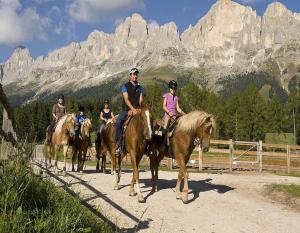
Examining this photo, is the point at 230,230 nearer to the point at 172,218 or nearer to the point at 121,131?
the point at 172,218

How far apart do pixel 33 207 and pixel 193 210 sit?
526cm

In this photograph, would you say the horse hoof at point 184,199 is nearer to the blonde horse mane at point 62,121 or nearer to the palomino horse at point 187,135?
the palomino horse at point 187,135

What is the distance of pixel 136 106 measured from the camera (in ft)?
39.7

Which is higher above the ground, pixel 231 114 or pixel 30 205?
pixel 231 114

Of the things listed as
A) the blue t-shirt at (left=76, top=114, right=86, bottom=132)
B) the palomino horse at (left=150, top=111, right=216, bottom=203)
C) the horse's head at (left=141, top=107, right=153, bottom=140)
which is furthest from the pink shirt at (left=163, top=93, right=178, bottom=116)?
the blue t-shirt at (left=76, top=114, right=86, bottom=132)

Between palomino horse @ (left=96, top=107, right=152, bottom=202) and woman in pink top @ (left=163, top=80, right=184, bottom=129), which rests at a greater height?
woman in pink top @ (left=163, top=80, right=184, bottom=129)

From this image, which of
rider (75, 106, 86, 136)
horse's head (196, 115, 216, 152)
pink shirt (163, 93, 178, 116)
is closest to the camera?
horse's head (196, 115, 216, 152)

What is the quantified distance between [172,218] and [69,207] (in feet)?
11.9

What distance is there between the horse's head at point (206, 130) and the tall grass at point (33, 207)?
4735 millimetres

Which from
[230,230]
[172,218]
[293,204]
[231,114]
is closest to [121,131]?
[172,218]

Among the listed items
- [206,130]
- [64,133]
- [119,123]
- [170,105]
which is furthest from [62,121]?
[206,130]

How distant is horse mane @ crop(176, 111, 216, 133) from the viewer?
11422 millimetres

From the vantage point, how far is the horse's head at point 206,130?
36.9ft

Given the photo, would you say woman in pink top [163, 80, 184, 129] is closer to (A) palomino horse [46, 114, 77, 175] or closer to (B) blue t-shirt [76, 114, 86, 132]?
(A) palomino horse [46, 114, 77, 175]
